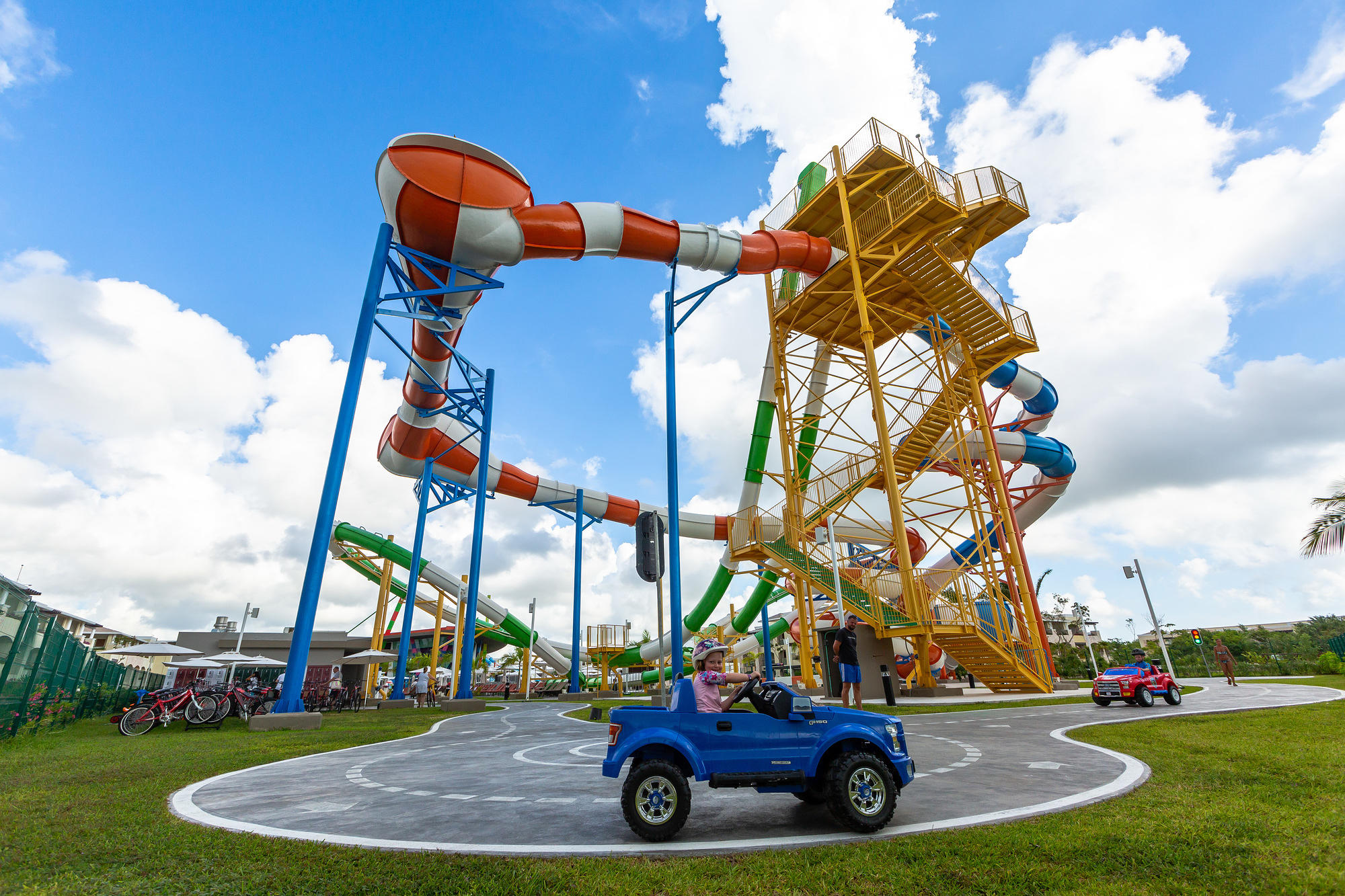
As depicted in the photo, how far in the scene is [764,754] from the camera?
16.7 feet

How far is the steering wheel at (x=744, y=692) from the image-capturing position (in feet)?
17.3

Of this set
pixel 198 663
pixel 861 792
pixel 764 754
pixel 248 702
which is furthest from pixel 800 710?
pixel 198 663

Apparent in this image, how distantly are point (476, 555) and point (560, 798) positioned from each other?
722 inches

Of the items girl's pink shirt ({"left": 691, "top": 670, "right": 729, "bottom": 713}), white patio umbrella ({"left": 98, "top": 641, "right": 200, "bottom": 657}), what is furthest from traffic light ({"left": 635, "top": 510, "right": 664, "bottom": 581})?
white patio umbrella ({"left": 98, "top": 641, "right": 200, "bottom": 657})

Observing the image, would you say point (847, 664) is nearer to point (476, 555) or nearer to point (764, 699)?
point (764, 699)

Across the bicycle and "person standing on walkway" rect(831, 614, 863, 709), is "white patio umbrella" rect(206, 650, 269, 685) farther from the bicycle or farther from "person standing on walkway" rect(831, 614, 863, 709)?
"person standing on walkway" rect(831, 614, 863, 709)

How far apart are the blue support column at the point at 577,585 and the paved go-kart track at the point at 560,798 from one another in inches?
757

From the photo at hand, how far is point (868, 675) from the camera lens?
64.1ft

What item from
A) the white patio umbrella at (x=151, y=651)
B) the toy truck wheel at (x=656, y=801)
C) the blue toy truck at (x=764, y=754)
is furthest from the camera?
the white patio umbrella at (x=151, y=651)

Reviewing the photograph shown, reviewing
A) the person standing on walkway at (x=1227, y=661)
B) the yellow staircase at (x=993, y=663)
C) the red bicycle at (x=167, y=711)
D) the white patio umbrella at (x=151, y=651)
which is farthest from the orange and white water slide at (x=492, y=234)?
the person standing on walkway at (x=1227, y=661)

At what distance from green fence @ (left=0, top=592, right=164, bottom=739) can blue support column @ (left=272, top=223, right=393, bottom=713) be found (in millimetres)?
4149

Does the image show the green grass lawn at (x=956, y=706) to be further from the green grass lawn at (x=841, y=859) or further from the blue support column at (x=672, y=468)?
the green grass lawn at (x=841, y=859)

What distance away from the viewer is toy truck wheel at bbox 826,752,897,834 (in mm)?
4719

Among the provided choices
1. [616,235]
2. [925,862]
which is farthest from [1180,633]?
[925,862]
